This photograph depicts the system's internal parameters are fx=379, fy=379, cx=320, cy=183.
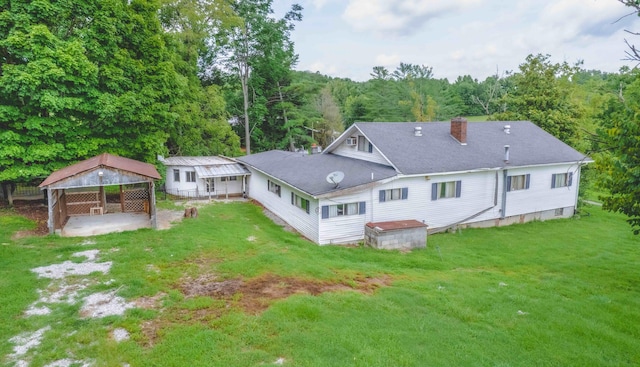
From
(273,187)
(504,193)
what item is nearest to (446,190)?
(504,193)

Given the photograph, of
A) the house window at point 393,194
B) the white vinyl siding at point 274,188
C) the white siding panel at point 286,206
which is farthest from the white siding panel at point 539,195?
the white vinyl siding at point 274,188

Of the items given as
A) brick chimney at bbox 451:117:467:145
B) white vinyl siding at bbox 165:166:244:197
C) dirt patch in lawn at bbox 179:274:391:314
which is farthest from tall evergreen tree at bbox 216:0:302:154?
dirt patch in lawn at bbox 179:274:391:314

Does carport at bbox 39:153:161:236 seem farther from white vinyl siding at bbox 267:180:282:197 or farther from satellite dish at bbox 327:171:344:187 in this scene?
satellite dish at bbox 327:171:344:187

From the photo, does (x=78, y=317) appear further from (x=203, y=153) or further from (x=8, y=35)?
(x=203, y=153)

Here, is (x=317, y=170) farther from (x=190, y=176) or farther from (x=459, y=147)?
(x=190, y=176)

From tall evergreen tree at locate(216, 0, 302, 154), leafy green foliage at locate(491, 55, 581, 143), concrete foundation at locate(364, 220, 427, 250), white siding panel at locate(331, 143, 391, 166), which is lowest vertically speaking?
concrete foundation at locate(364, 220, 427, 250)

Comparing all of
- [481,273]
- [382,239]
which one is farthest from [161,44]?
[481,273]

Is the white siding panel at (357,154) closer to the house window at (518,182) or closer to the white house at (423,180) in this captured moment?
the white house at (423,180)
